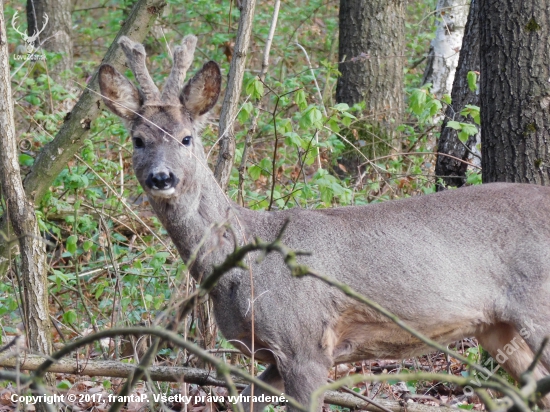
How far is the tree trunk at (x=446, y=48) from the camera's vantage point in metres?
12.1

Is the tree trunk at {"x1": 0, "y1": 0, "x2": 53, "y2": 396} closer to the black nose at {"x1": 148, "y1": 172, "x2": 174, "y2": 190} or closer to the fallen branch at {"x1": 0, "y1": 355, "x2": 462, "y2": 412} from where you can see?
the fallen branch at {"x1": 0, "y1": 355, "x2": 462, "y2": 412}

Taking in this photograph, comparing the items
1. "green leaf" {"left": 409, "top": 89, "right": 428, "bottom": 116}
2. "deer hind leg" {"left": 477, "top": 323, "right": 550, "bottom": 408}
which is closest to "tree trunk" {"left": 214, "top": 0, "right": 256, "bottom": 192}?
"green leaf" {"left": 409, "top": 89, "right": 428, "bottom": 116}

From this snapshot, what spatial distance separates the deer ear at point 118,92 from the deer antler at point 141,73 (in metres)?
0.07

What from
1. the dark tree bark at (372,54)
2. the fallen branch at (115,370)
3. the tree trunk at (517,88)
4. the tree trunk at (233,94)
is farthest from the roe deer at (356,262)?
the dark tree bark at (372,54)

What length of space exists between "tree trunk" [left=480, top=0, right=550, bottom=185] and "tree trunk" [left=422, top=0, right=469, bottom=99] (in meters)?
6.00

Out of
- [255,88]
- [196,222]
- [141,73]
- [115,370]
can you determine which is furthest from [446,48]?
[115,370]

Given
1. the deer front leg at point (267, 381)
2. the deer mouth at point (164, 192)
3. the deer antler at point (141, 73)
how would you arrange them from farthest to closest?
the deer antler at point (141, 73), the deer front leg at point (267, 381), the deer mouth at point (164, 192)

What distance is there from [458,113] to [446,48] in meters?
3.58

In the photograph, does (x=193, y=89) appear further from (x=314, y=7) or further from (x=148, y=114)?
(x=314, y=7)

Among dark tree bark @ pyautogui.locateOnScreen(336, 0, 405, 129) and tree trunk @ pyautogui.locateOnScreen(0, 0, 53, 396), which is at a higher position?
dark tree bark @ pyautogui.locateOnScreen(336, 0, 405, 129)

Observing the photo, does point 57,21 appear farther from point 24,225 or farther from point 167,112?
point 24,225

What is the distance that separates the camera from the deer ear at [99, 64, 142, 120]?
555 centimetres

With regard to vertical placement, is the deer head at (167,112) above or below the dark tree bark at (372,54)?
below

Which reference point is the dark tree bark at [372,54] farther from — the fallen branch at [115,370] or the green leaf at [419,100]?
the fallen branch at [115,370]
